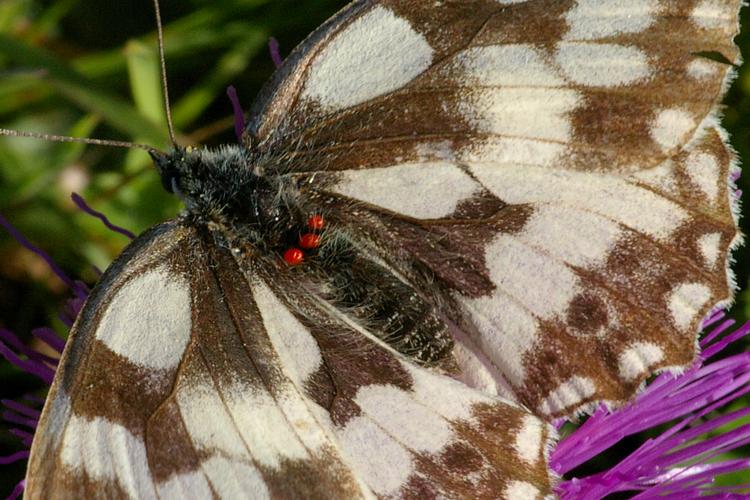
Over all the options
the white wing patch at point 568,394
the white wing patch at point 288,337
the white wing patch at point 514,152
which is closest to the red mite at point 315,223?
the white wing patch at point 288,337

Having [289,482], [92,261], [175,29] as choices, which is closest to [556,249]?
[289,482]

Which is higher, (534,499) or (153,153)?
(153,153)

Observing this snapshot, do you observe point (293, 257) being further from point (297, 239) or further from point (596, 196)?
point (596, 196)

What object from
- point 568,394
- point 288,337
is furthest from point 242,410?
point 568,394

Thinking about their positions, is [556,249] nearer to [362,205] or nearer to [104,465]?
[362,205]

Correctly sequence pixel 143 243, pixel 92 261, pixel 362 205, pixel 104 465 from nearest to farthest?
pixel 104 465 < pixel 143 243 < pixel 362 205 < pixel 92 261

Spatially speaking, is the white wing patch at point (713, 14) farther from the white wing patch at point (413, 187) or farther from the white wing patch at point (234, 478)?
the white wing patch at point (234, 478)

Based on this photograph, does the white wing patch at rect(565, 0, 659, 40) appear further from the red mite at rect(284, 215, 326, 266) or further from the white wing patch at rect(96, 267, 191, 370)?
the white wing patch at rect(96, 267, 191, 370)
